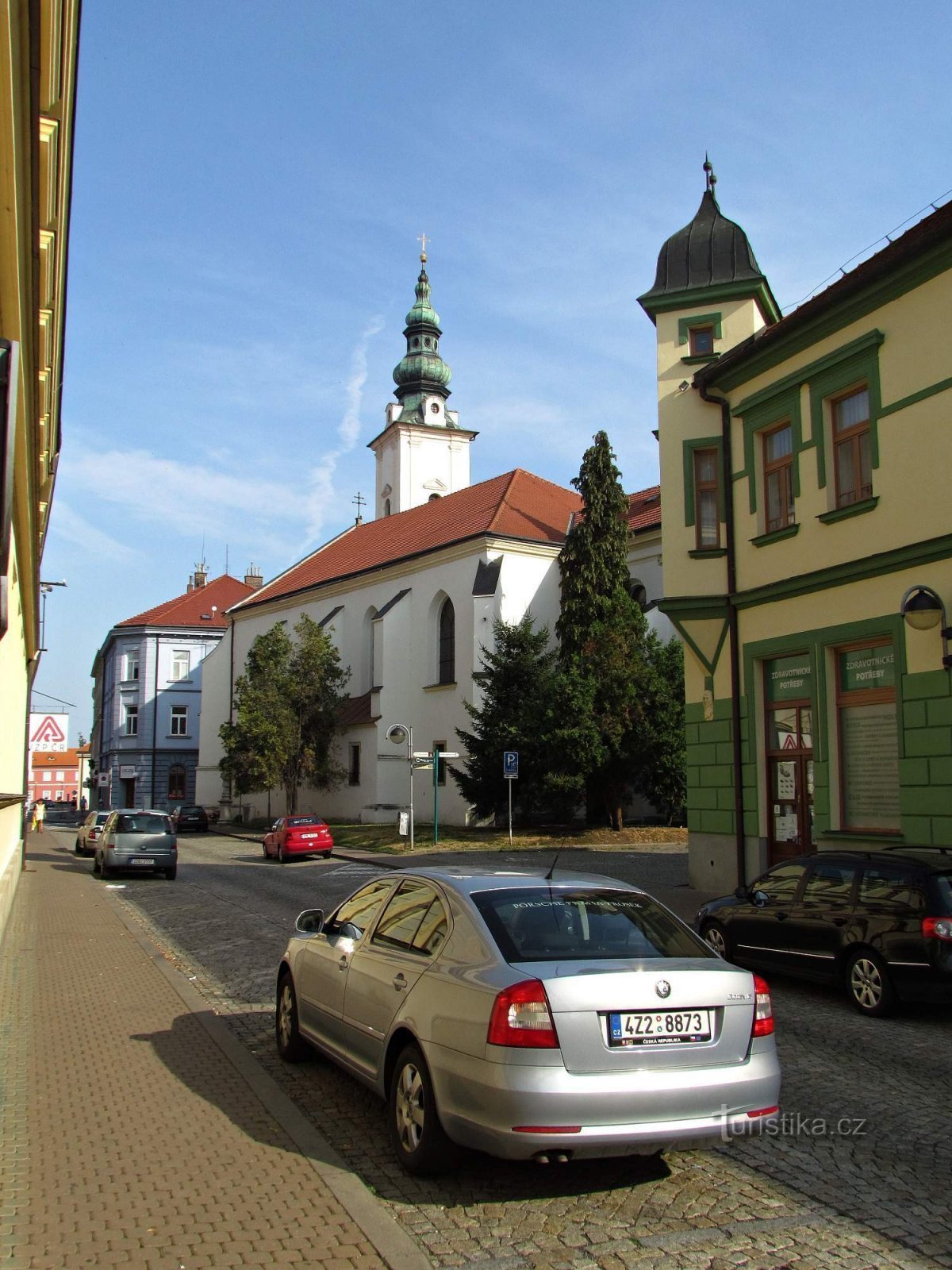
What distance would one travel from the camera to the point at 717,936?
36.9 feet

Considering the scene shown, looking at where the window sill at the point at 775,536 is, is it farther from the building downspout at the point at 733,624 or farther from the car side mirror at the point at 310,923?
the car side mirror at the point at 310,923

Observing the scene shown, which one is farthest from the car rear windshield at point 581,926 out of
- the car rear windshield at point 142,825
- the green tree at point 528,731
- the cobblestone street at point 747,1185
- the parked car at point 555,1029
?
the green tree at point 528,731

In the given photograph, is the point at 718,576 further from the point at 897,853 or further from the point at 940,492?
the point at 897,853

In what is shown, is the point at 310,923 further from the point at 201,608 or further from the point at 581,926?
the point at 201,608

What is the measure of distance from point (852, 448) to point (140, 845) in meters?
17.5

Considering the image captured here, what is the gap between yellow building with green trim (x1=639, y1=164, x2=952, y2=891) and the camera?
14.0 m


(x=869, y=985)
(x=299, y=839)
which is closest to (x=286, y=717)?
(x=299, y=839)

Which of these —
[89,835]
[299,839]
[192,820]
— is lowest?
[192,820]

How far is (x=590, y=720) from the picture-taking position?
1227 inches

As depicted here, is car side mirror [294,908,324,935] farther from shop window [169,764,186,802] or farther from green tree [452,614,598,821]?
shop window [169,764,186,802]

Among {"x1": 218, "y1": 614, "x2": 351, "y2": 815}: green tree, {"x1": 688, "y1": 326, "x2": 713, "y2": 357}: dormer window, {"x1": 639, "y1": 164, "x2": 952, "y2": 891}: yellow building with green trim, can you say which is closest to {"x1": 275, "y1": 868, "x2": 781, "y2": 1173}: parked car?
{"x1": 639, "y1": 164, "x2": 952, "y2": 891}: yellow building with green trim

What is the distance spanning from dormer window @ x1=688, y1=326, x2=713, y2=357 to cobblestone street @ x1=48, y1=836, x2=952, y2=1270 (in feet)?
44.7

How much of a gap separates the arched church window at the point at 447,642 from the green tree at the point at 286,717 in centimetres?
522

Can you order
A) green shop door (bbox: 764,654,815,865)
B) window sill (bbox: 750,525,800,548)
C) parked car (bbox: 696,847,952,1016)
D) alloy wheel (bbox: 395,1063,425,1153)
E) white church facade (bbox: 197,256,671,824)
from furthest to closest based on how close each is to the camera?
white church facade (bbox: 197,256,671,824)
window sill (bbox: 750,525,800,548)
green shop door (bbox: 764,654,815,865)
parked car (bbox: 696,847,952,1016)
alloy wheel (bbox: 395,1063,425,1153)
